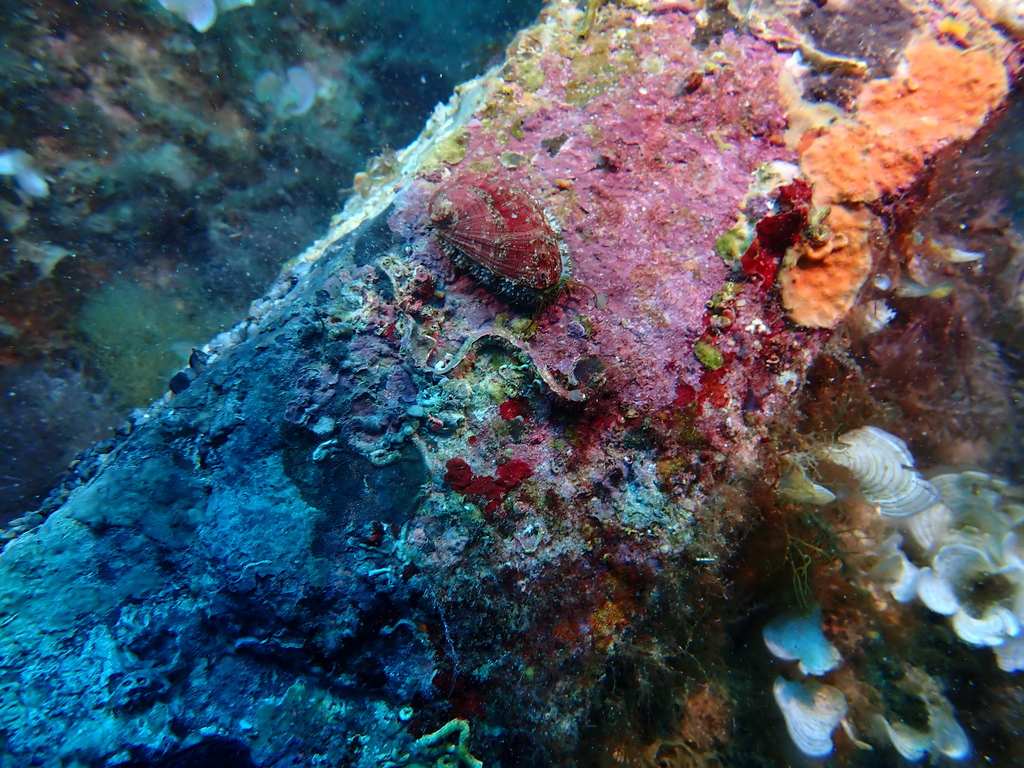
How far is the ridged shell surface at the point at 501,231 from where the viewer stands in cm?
258

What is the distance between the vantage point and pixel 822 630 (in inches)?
131

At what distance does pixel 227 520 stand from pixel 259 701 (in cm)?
91

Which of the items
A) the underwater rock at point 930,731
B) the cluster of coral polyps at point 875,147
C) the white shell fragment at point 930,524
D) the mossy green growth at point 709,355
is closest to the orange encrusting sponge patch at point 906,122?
the cluster of coral polyps at point 875,147

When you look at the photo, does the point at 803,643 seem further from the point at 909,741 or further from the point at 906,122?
the point at 906,122

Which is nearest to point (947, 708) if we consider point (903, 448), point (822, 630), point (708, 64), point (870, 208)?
point (822, 630)

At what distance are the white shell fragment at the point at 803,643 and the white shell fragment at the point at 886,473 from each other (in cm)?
97

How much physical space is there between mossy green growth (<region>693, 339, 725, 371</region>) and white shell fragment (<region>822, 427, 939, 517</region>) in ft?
4.13

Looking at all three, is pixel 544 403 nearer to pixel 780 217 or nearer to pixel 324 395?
pixel 324 395

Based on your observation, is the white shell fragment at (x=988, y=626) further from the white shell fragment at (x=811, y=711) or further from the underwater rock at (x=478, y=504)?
the white shell fragment at (x=811, y=711)

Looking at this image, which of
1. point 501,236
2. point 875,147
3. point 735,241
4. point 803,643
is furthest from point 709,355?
point 803,643

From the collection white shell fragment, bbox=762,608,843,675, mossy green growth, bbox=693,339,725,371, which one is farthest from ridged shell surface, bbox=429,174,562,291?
white shell fragment, bbox=762,608,843,675

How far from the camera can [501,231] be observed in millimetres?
2604

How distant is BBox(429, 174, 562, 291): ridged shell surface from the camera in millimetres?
2580

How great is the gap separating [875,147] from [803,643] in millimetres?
3562
